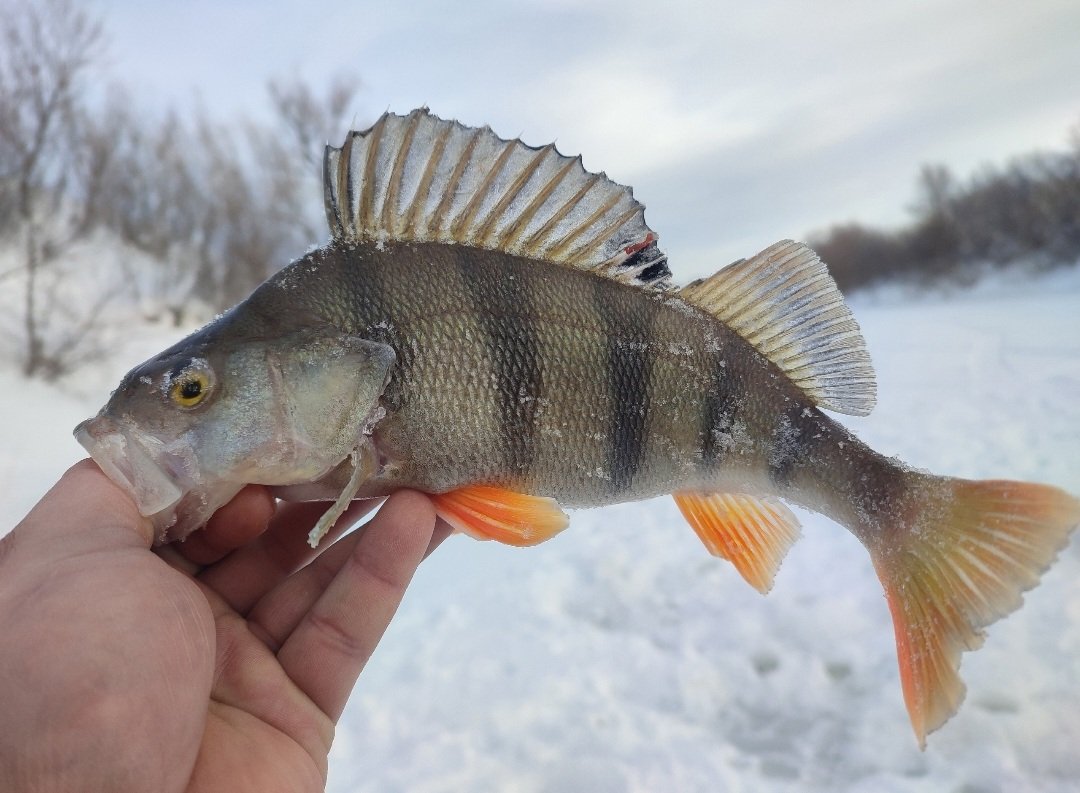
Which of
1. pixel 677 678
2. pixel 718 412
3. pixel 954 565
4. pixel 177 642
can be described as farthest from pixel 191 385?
pixel 677 678

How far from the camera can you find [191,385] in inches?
44.7

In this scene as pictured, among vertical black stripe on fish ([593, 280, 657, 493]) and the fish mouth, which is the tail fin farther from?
the fish mouth

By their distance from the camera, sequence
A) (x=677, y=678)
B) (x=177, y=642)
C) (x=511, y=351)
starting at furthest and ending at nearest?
(x=677, y=678)
(x=511, y=351)
(x=177, y=642)

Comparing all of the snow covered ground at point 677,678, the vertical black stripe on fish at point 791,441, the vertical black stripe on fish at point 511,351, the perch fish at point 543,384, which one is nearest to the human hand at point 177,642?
the perch fish at point 543,384

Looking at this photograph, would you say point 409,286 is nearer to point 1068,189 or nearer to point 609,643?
point 609,643

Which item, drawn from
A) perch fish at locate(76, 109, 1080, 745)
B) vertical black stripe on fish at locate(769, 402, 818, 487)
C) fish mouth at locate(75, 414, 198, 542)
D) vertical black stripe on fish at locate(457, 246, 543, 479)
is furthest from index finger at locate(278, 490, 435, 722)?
vertical black stripe on fish at locate(769, 402, 818, 487)

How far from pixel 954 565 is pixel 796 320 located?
0.60 m

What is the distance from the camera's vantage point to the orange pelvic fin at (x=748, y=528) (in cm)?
153

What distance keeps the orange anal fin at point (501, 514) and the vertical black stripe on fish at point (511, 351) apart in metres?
0.07

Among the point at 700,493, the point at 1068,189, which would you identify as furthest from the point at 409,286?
the point at 1068,189

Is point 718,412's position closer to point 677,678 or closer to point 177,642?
point 177,642

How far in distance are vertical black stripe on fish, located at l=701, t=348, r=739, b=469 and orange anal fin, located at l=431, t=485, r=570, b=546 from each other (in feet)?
1.17

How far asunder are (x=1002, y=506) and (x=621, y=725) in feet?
4.96

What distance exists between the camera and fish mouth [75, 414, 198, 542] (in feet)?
3.62
